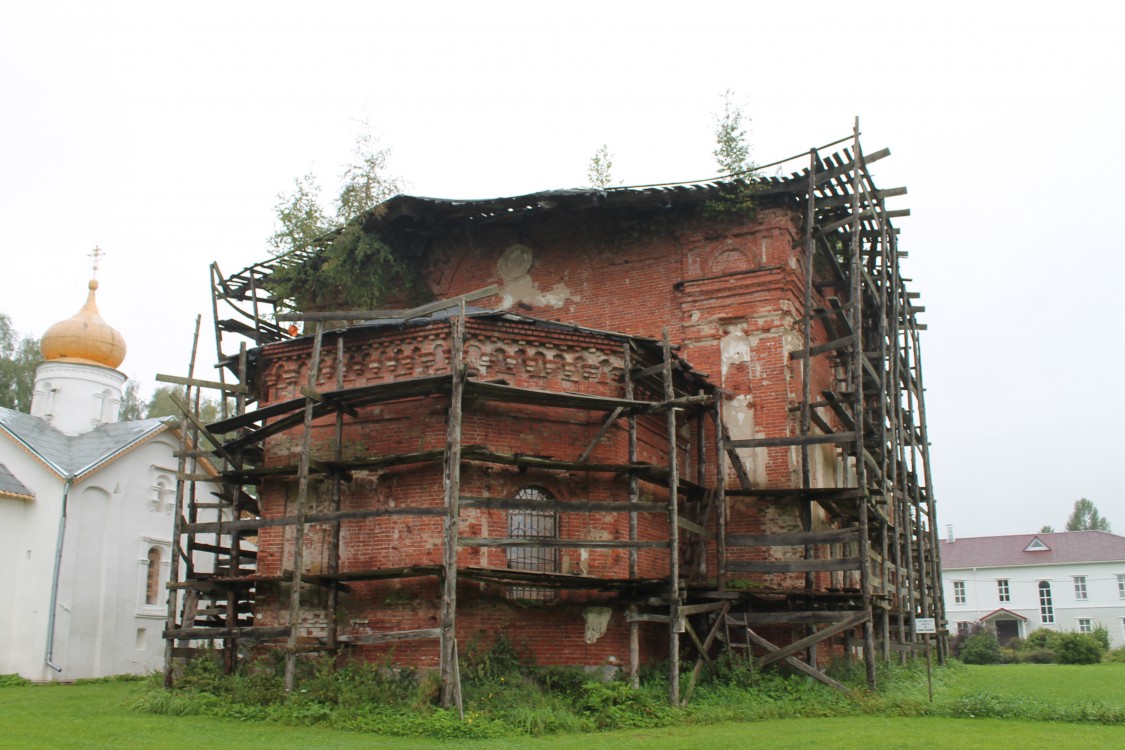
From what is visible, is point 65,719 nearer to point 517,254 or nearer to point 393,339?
point 393,339

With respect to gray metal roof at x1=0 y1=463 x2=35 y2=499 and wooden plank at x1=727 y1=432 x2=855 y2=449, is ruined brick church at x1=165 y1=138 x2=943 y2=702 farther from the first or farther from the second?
gray metal roof at x1=0 y1=463 x2=35 y2=499

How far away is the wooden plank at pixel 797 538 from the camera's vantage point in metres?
14.1

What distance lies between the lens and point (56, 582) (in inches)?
883

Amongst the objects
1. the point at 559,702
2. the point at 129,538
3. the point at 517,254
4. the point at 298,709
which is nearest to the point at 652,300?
the point at 517,254

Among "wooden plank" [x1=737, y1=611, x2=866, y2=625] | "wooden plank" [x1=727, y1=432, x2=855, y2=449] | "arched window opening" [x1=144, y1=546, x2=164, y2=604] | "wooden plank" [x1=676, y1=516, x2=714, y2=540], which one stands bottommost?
"wooden plank" [x1=737, y1=611, x2=866, y2=625]

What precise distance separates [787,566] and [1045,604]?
40.2 metres

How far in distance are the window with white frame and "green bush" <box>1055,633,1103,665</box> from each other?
14.2 meters

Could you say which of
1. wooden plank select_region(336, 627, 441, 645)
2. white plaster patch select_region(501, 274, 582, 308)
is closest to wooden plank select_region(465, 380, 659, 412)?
wooden plank select_region(336, 627, 441, 645)

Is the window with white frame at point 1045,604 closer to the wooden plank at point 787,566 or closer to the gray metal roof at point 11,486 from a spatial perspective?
the wooden plank at point 787,566

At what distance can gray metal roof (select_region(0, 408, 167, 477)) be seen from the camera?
23609 mm

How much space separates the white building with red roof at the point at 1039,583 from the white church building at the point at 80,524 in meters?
35.4

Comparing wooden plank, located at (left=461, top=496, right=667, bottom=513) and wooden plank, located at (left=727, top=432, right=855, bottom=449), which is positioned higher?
wooden plank, located at (left=727, top=432, right=855, bottom=449)

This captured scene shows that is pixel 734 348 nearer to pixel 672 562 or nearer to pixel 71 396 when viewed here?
pixel 672 562

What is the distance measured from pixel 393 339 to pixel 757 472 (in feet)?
19.9
